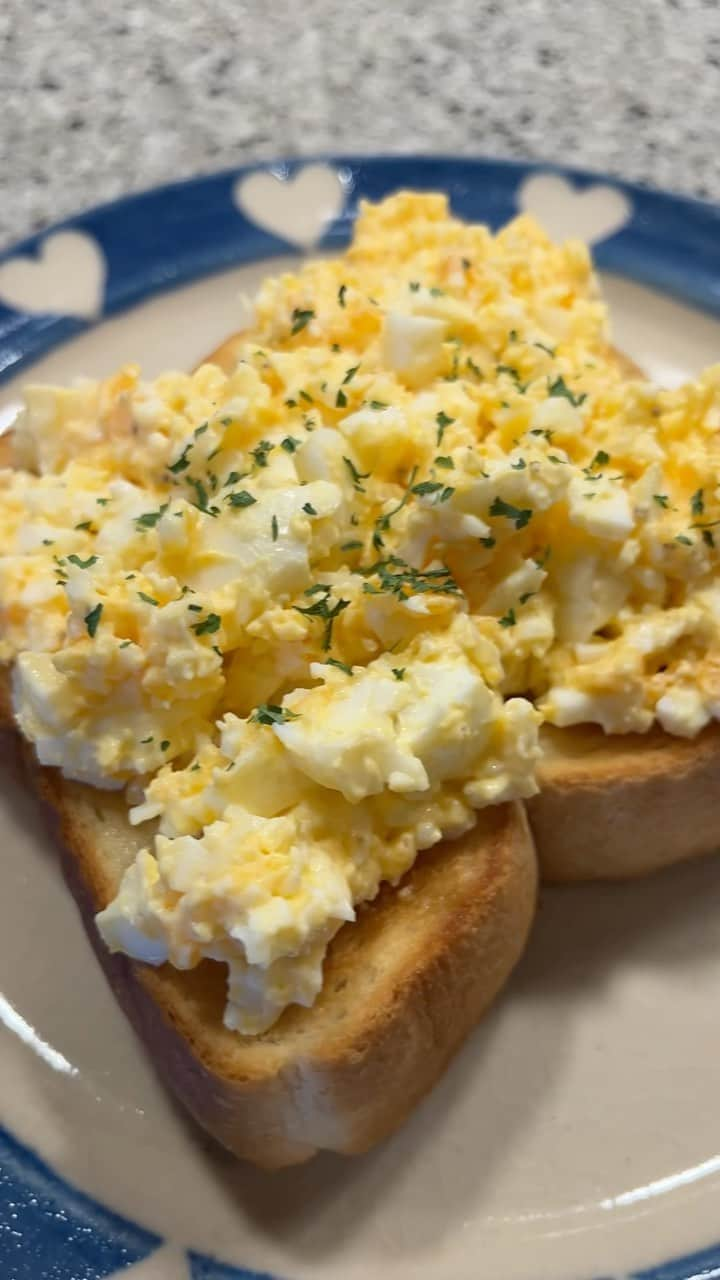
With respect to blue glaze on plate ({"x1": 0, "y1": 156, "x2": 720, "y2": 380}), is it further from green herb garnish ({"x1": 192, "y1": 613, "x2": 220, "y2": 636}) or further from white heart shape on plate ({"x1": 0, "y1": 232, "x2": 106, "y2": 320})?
green herb garnish ({"x1": 192, "y1": 613, "x2": 220, "y2": 636})

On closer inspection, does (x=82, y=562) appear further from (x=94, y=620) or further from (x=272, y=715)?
(x=272, y=715)

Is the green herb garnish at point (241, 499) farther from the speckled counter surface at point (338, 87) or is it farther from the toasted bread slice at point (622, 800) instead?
the speckled counter surface at point (338, 87)

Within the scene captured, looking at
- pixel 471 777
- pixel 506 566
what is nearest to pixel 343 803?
Answer: pixel 471 777

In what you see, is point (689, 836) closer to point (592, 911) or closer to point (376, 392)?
point (592, 911)

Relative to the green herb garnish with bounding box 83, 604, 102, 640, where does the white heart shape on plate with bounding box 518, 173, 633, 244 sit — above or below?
below

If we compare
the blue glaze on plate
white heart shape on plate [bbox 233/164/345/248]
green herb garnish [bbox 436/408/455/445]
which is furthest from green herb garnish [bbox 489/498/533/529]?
white heart shape on plate [bbox 233/164/345/248]

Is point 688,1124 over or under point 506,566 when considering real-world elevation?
under

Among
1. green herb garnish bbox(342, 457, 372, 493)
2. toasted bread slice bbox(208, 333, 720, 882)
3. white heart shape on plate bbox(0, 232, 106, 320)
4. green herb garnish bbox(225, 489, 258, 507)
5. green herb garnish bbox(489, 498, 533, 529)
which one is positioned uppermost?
white heart shape on plate bbox(0, 232, 106, 320)
